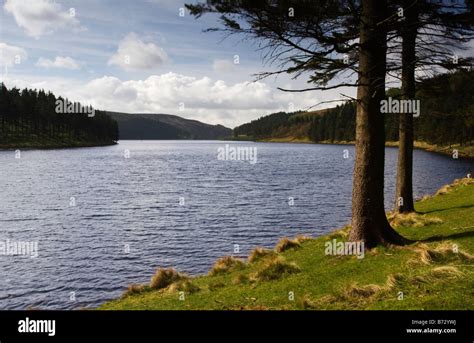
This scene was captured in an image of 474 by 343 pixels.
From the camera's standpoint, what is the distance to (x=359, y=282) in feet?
35.5

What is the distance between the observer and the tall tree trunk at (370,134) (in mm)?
12766

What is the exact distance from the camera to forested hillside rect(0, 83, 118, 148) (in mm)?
126688

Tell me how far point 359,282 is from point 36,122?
14593 cm

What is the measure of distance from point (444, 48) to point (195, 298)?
1130 centimetres

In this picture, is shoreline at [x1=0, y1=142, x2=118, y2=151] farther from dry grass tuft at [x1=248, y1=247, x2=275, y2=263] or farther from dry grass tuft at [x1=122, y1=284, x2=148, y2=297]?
dry grass tuft at [x1=248, y1=247, x2=275, y2=263]

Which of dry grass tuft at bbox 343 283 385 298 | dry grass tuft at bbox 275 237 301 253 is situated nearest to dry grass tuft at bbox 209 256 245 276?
dry grass tuft at bbox 275 237 301 253

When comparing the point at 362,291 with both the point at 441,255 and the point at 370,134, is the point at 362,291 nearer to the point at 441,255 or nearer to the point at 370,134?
the point at 441,255

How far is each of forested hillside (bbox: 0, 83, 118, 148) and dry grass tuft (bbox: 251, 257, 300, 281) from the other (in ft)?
360

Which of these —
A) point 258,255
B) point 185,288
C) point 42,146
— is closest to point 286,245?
point 258,255

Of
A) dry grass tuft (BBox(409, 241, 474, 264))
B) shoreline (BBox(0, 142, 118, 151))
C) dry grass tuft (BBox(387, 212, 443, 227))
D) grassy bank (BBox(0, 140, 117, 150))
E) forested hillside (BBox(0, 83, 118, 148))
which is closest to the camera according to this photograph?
dry grass tuft (BBox(409, 241, 474, 264))

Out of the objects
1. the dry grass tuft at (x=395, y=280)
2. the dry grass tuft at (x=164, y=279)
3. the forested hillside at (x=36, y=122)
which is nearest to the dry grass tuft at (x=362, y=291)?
the dry grass tuft at (x=395, y=280)
